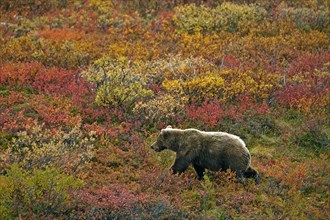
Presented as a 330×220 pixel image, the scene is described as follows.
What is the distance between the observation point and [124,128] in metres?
14.6

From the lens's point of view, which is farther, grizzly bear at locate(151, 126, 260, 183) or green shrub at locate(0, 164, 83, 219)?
grizzly bear at locate(151, 126, 260, 183)

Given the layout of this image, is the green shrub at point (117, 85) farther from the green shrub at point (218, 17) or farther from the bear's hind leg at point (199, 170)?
the green shrub at point (218, 17)

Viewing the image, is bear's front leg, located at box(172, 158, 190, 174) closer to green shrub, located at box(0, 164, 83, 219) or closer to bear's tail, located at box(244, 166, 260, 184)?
bear's tail, located at box(244, 166, 260, 184)

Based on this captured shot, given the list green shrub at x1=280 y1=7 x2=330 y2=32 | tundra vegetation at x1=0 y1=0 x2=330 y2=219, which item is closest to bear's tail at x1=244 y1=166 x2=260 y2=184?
tundra vegetation at x1=0 y1=0 x2=330 y2=219

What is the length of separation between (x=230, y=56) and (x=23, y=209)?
43.3 ft

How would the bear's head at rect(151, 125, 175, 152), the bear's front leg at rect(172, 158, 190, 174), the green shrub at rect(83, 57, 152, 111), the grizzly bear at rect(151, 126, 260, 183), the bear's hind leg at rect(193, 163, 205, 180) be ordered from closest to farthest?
the grizzly bear at rect(151, 126, 260, 183) < the bear's front leg at rect(172, 158, 190, 174) < the bear's hind leg at rect(193, 163, 205, 180) < the bear's head at rect(151, 125, 175, 152) < the green shrub at rect(83, 57, 152, 111)

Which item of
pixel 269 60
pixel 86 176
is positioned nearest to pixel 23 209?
pixel 86 176

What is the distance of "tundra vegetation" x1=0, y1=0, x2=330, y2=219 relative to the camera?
418 inches

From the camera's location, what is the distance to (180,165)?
11.8 metres

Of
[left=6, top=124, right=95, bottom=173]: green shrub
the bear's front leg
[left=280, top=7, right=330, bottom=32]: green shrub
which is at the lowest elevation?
the bear's front leg

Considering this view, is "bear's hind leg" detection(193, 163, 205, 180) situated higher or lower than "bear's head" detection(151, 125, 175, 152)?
lower

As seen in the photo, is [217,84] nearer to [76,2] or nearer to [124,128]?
[124,128]

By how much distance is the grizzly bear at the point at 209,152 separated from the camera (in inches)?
454

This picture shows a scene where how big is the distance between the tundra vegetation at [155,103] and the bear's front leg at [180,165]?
22 cm
